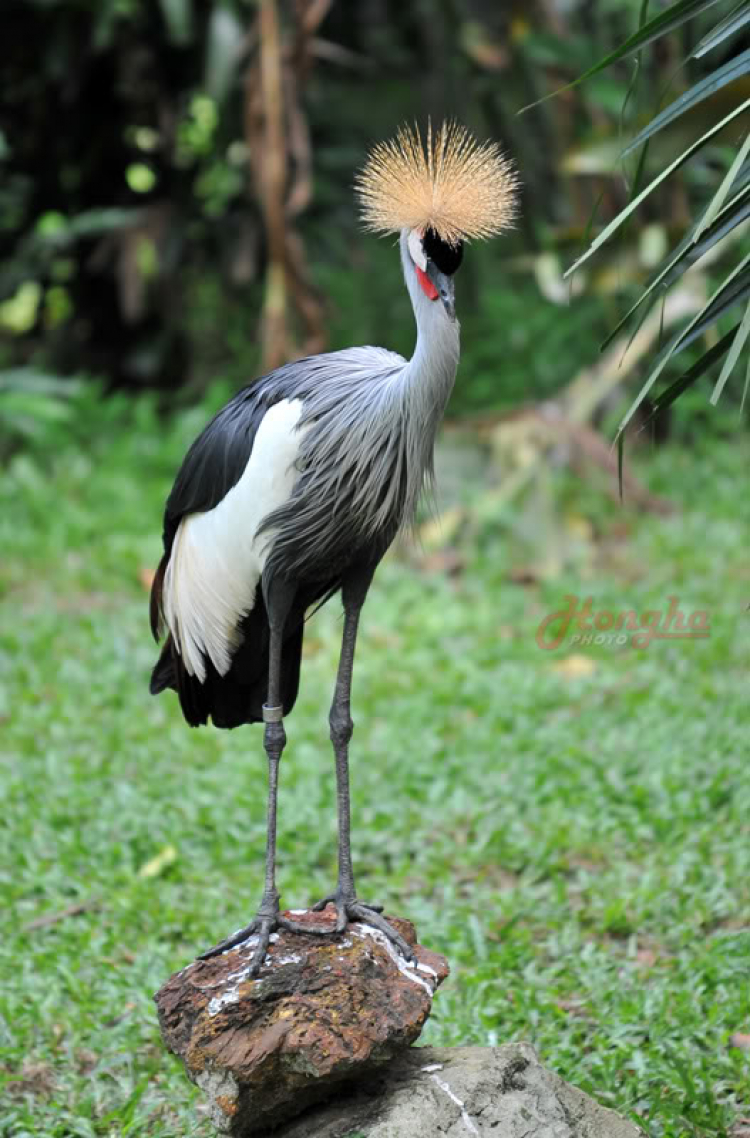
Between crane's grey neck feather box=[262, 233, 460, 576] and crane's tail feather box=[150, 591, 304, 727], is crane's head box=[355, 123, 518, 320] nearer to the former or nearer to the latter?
crane's grey neck feather box=[262, 233, 460, 576]

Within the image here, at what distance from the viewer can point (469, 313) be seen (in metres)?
9.06

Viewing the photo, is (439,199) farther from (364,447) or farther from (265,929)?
(265,929)

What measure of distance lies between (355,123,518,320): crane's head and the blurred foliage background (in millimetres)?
4592

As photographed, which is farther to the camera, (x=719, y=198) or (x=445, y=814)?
(x=445, y=814)

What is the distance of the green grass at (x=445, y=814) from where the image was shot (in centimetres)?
331

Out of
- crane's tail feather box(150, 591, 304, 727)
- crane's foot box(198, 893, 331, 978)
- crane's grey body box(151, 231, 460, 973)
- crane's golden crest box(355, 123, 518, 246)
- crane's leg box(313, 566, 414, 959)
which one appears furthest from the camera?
crane's tail feather box(150, 591, 304, 727)

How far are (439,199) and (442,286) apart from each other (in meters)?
0.17

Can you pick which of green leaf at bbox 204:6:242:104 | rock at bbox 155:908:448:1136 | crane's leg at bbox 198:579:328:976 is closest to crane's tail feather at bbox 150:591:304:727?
crane's leg at bbox 198:579:328:976

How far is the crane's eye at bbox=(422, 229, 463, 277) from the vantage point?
2.58 metres

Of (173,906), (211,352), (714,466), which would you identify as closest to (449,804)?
(173,906)

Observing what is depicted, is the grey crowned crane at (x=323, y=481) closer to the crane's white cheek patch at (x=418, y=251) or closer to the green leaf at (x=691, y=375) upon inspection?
the crane's white cheek patch at (x=418, y=251)

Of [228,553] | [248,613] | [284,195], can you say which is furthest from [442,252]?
[284,195]

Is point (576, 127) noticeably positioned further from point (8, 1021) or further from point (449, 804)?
point (8, 1021)

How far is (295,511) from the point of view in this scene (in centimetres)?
276
